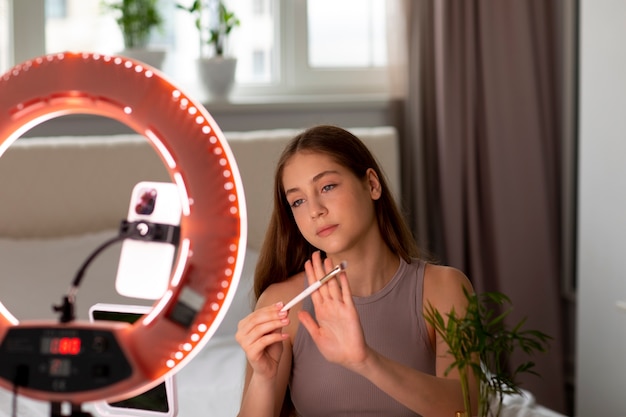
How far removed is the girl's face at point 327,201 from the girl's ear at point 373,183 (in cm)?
2

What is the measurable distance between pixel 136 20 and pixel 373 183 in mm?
1573

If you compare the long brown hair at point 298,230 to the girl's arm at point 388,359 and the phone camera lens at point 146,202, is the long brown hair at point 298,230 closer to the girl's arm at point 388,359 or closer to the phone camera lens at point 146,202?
the girl's arm at point 388,359

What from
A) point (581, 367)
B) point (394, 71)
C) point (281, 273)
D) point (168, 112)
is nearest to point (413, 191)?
point (394, 71)

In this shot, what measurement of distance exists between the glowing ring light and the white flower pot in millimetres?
2131

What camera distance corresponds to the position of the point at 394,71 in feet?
10.5

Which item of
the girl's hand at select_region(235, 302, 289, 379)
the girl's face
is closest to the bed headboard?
the girl's face

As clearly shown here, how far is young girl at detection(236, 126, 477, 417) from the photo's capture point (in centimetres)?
151

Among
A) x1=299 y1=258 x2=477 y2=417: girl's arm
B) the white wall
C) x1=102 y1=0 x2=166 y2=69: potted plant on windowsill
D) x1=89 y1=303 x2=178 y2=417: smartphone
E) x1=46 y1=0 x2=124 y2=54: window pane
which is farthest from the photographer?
x1=46 y1=0 x2=124 y2=54: window pane

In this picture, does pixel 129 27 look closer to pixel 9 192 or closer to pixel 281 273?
pixel 9 192

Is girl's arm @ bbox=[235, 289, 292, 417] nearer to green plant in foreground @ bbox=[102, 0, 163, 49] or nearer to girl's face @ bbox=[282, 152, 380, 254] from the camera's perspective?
girl's face @ bbox=[282, 152, 380, 254]

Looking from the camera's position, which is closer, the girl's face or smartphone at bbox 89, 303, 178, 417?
smartphone at bbox 89, 303, 178, 417

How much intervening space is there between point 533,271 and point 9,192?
1754mm

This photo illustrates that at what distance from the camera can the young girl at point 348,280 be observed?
151 cm

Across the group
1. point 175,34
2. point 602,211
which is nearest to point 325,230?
point 602,211
